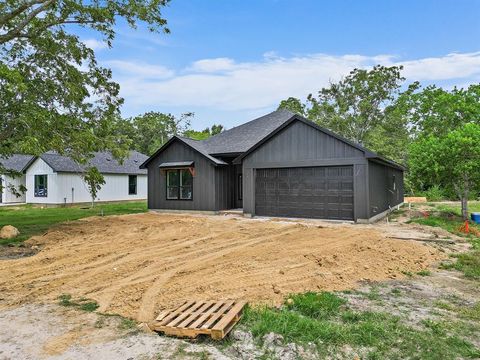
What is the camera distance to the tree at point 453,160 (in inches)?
475

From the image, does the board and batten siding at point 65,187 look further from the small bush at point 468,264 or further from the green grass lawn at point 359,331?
the small bush at point 468,264

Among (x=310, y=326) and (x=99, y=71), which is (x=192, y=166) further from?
(x=310, y=326)

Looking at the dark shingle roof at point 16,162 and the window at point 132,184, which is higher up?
the dark shingle roof at point 16,162

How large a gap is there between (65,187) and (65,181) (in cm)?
41

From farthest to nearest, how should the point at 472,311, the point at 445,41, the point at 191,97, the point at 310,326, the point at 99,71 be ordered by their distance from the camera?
the point at 191,97
the point at 445,41
the point at 99,71
the point at 472,311
the point at 310,326

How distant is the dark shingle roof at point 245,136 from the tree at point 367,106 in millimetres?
13562

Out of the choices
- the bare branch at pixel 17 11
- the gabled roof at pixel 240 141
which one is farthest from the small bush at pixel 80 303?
the gabled roof at pixel 240 141

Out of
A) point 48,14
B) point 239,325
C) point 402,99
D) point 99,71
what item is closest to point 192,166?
point 99,71

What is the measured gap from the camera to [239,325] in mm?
3766

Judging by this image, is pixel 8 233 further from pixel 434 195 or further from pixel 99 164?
pixel 434 195

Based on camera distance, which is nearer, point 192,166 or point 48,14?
point 48,14

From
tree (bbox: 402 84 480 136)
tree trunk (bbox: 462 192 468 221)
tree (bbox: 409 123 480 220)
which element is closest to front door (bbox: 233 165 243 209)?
tree (bbox: 409 123 480 220)

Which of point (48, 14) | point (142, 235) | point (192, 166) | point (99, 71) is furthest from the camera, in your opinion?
point (192, 166)

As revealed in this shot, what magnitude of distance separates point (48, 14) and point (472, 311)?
1405 cm
